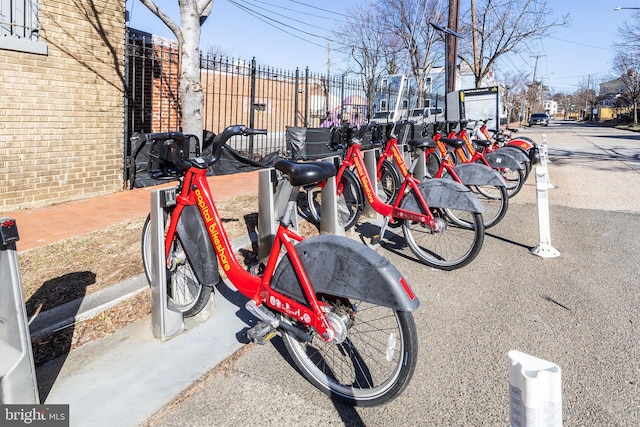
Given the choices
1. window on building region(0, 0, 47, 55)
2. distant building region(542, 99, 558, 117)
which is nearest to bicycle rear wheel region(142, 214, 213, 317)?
window on building region(0, 0, 47, 55)

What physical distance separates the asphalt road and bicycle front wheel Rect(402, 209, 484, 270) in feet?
0.41

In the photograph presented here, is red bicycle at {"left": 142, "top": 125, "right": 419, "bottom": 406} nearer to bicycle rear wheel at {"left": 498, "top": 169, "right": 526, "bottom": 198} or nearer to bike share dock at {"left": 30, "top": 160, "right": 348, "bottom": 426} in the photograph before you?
bike share dock at {"left": 30, "top": 160, "right": 348, "bottom": 426}

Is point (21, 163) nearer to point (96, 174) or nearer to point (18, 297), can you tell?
point (96, 174)

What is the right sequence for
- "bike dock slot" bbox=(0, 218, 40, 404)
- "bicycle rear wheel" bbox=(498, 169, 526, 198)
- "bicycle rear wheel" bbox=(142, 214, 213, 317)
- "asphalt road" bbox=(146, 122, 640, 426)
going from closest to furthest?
"bike dock slot" bbox=(0, 218, 40, 404), "asphalt road" bbox=(146, 122, 640, 426), "bicycle rear wheel" bbox=(142, 214, 213, 317), "bicycle rear wheel" bbox=(498, 169, 526, 198)

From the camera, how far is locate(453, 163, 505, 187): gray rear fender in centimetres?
533

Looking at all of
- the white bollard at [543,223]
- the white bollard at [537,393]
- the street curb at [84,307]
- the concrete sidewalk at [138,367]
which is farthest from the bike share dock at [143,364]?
the white bollard at [543,223]

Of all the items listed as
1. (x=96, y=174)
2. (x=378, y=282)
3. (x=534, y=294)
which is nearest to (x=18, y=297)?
(x=378, y=282)

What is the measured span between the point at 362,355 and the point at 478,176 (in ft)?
10.7

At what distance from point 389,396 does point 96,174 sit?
6.39 m

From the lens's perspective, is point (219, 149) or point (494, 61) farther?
point (494, 61)

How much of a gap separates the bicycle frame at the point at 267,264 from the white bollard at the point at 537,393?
4.02 feet

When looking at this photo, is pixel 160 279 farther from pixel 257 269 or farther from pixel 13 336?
pixel 13 336

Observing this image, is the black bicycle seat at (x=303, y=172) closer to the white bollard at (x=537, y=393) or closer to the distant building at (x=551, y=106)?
the white bollard at (x=537, y=393)

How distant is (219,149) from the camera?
9.87 ft
